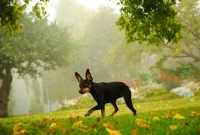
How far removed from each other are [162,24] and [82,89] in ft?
12.1

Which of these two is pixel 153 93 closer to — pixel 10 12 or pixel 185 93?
pixel 185 93

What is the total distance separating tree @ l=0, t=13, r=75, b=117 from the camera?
1747 centimetres

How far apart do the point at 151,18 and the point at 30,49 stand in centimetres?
1398

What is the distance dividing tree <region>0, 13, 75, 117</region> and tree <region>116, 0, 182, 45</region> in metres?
11.6

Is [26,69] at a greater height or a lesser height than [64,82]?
lesser

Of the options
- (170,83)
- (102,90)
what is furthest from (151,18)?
(170,83)

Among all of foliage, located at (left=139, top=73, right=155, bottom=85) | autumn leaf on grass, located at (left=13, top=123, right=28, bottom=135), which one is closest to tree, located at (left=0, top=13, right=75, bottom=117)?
foliage, located at (left=139, top=73, right=155, bottom=85)

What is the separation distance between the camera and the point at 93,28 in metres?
A: 46.8

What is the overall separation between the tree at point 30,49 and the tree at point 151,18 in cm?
1160

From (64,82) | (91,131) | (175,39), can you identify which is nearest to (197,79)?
(175,39)

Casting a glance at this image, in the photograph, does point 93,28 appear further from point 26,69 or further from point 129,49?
point 26,69

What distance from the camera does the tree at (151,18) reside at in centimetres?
729

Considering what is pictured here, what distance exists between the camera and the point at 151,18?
7.51 meters

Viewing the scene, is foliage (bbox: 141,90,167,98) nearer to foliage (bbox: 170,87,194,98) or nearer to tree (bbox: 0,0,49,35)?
foliage (bbox: 170,87,194,98)
